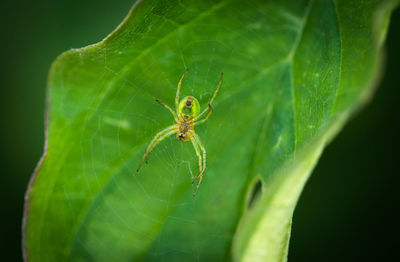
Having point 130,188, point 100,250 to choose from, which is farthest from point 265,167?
point 100,250

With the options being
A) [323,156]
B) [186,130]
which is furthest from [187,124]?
[323,156]

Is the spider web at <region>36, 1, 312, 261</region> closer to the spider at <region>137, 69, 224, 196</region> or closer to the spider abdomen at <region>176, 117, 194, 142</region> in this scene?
the spider at <region>137, 69, 224, 196</region>

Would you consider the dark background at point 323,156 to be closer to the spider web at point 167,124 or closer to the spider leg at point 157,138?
the spider web at point 167,124

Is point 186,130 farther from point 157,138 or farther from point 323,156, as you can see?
point 323,156

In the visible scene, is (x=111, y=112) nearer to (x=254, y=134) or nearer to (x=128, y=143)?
(x=128, y=143)

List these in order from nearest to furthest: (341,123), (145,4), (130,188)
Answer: (341,123), (145,4), (130,188)
